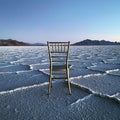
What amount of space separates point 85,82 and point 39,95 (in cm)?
108

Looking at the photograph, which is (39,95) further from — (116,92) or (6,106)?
(116,92)

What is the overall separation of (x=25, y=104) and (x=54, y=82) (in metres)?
1.04

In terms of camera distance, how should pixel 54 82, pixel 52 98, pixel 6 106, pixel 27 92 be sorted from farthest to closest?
pixel 54 82 < pixel 27 92 < pixel 52 98 < pixel 6 106

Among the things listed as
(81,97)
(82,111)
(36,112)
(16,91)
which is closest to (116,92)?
(81,97)

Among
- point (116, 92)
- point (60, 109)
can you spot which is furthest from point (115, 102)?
point (60, 109)

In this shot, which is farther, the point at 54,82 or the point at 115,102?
the point at 54,82

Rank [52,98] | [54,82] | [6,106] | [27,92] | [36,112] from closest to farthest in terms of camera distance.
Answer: [36,112] → [6,106] → [52,98] → [27,92] → [54,82]

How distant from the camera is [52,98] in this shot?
2541mm

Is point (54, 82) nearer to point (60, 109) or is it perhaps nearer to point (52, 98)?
point (52, 98)

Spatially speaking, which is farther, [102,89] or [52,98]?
[102,89]

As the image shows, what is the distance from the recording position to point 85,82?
3402 mm

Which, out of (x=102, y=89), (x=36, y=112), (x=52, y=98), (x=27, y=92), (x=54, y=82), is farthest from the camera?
(x=54, y=82)

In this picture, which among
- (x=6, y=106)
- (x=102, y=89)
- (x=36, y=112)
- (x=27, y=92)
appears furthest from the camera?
(x=102, y=89)

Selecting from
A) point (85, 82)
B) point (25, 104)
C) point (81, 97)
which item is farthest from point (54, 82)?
point (25, 104)
